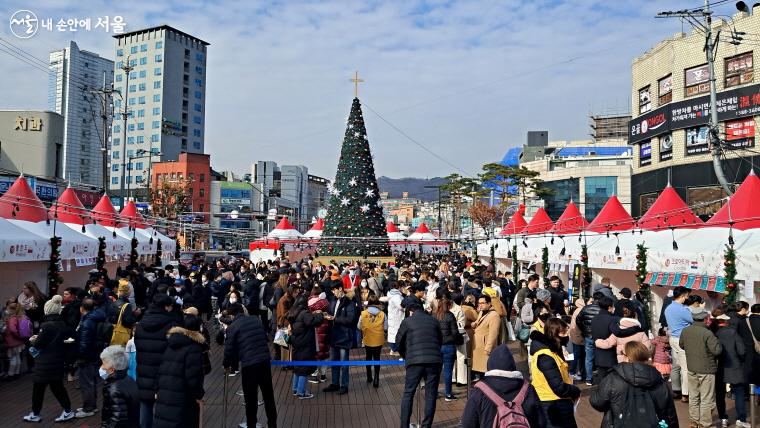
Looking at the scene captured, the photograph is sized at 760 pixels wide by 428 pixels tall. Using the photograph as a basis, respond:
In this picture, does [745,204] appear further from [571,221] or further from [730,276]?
[571,221]

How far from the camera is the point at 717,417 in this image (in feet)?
27.8

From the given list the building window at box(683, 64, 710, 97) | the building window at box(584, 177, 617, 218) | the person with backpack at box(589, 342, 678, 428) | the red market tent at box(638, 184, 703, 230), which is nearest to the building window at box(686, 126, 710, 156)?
the building window at box(683, 64, 710, 97)

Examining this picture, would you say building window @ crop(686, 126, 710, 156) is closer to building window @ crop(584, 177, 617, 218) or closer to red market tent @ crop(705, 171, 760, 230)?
red market tent @ crop(705, 171, 760, 230)

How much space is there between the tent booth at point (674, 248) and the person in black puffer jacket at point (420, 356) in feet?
21.2

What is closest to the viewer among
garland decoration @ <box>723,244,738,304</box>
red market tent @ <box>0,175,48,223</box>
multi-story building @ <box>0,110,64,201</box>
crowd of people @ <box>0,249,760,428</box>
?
crowd of people @ <box>0,249,760,428</box>

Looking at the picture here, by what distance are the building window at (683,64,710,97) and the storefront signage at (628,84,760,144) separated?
1.69 ft

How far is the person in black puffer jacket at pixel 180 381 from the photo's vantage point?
5.70m

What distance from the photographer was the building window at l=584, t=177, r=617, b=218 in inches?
2304

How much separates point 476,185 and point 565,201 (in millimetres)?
9501

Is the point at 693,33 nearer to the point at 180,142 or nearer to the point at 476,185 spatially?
the point at 476,185

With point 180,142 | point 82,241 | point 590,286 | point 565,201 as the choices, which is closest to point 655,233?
point 590,286

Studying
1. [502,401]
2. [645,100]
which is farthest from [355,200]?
[502,401]

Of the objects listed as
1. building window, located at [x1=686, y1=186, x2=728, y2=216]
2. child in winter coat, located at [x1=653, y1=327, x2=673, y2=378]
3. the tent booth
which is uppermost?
building window, located at [x1=686, y1=186, x2=728, y2=216]

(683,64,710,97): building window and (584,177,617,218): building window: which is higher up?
(683,64,710,97): building window
